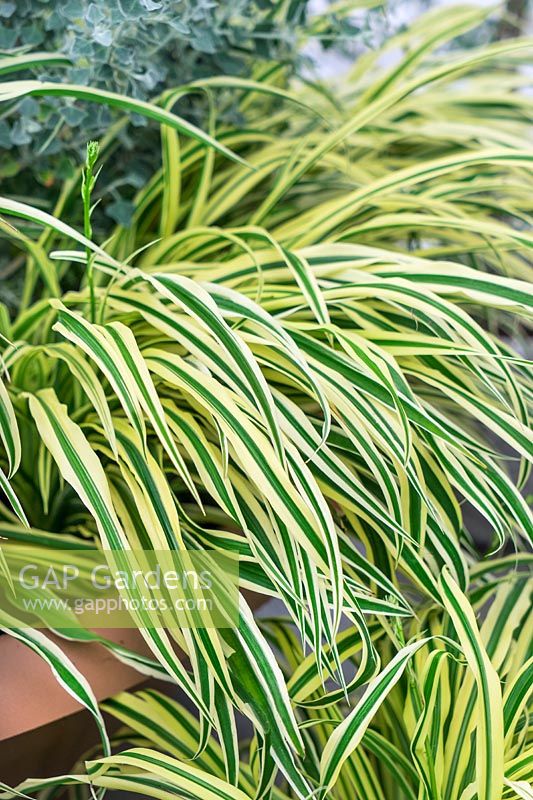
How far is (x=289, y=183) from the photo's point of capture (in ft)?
2.31

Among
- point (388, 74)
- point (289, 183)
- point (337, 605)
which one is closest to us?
point (337, 605)

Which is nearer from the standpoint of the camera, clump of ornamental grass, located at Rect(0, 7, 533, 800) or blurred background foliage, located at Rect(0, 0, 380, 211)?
clump of ornamental grass, located at Rect(0, 7, 533, 800)

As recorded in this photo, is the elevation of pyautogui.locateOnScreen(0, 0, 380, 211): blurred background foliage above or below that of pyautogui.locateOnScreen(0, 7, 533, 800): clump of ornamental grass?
above

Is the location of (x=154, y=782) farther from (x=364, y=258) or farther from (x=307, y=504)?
(x=364, y=258)

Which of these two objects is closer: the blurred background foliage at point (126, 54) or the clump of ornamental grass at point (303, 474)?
the clump of ornamental grass at point (303, 474)

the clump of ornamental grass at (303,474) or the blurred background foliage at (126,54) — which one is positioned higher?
the blurred background foliage at (126,54)

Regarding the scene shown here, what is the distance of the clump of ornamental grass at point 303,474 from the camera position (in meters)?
0.47

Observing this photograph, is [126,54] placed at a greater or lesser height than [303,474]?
greater

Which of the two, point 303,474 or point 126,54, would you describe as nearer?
point 303,474

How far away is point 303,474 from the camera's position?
49cm

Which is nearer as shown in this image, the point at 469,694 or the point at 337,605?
the point at 337,605

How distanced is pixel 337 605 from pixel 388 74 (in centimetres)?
58

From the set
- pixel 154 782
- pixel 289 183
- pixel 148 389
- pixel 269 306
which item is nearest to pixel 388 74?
pixel 289 183

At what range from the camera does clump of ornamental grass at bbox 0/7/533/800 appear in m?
0.47
